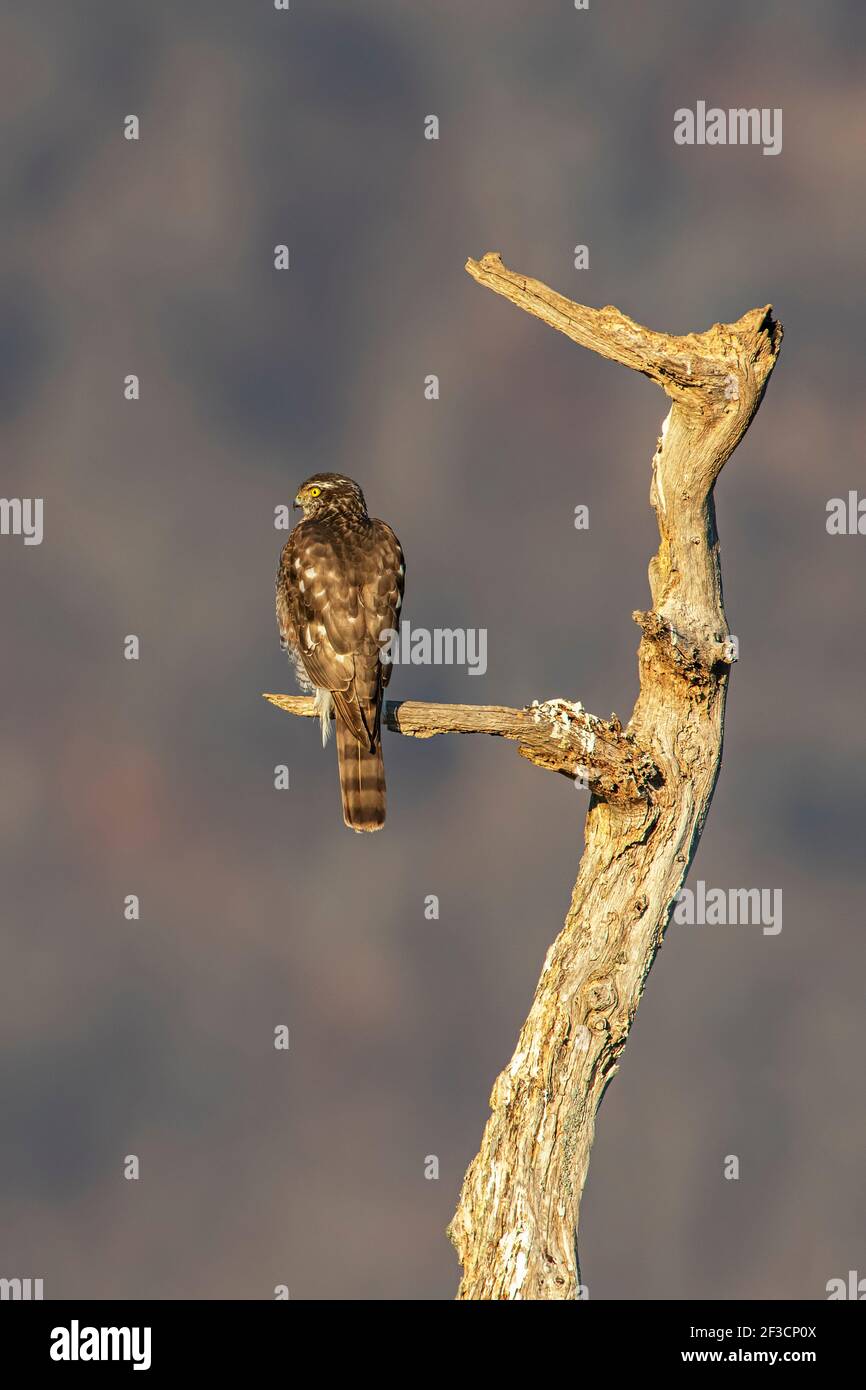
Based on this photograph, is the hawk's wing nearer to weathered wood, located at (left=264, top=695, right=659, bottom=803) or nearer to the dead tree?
the dead tree

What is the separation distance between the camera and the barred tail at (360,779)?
8844 millimetres

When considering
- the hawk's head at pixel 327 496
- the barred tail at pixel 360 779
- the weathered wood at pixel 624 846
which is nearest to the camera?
the weathered wood at pixel 624 846

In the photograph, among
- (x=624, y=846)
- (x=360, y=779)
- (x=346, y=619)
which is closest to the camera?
(x=624, y=846)

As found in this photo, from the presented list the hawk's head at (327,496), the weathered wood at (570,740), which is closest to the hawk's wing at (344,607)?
the hawk's head at (327,496)

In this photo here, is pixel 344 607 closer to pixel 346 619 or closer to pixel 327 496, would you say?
pixel 346 619

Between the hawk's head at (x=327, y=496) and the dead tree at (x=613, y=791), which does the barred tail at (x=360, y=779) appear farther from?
the hawk's head at (x=327, y=496)

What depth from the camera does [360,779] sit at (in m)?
8.84

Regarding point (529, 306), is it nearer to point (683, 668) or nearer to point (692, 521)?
point (692, 521)

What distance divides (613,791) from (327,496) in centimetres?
270

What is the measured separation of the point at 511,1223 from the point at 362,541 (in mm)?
3646


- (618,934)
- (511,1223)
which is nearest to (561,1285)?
(511,1223)

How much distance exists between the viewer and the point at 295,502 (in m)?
9.84

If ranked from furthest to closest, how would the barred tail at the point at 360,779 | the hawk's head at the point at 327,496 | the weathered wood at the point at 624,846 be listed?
the hawk's head at the point at 327,496
the barred tail at the point at 360,779
the weathered wood at the point at 624,846

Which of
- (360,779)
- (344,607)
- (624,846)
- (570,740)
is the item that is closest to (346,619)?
(344,607)
